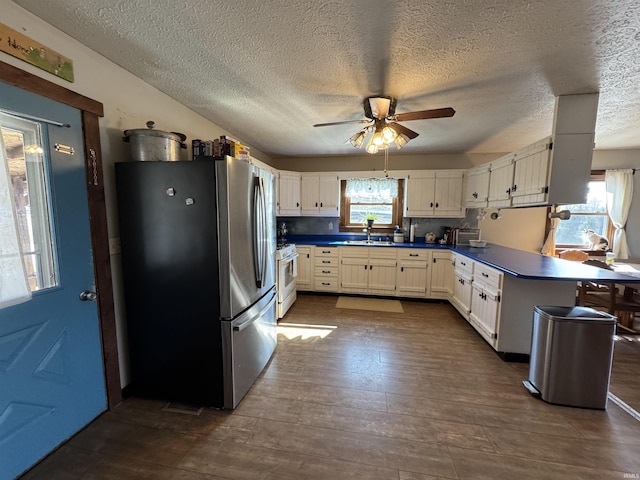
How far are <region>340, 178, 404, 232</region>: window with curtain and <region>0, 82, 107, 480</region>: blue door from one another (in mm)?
3779

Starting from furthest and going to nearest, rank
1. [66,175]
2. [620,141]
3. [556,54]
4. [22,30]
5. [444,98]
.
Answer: [620,141], [444,98], [556,54], [66,175], [22,30]

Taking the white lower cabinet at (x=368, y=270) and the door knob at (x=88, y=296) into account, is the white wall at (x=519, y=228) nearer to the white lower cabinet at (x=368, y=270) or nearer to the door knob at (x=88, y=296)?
the white lower cabinet at (x=368, y=270)

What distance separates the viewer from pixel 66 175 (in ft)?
5.23

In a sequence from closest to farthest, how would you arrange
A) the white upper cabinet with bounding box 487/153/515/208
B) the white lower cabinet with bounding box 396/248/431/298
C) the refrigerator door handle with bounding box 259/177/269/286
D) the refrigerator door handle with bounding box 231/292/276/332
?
1. the refrigerator door handle with bounding box 231/292/276/332
2. the refrigerator door handle with bounding box 259/177/269/286
3. the white upper cabinet with bounding box 487/153/515/208
4. the white lower cabinet with bounding box 396/248/431/298

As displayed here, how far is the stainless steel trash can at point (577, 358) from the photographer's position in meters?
1.91

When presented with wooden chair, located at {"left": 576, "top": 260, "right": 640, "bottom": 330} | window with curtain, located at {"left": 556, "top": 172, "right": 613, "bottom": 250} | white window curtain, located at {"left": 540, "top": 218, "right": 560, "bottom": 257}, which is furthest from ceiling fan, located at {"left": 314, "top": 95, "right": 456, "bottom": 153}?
window with curtain, located at {"left": 556, "top": 172, "right": 613, "bottom": 250}

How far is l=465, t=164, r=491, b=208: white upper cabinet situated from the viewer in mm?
3664

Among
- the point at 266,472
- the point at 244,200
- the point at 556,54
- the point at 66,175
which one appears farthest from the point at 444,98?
the point at 266,472

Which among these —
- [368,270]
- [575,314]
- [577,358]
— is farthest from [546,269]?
[368,270]

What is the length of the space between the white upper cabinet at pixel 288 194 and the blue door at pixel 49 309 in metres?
2.97

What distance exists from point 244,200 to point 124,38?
117 cm

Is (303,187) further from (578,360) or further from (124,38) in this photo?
(578,360)

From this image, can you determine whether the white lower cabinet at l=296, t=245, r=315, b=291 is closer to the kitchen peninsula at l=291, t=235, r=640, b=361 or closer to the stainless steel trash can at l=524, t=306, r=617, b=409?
the kitchen peninsula at l=291, t=235, r=640, b=361

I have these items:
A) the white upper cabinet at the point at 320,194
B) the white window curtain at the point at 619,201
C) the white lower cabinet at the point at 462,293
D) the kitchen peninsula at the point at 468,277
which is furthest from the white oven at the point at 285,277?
the white window curtain at the point at 619,201
